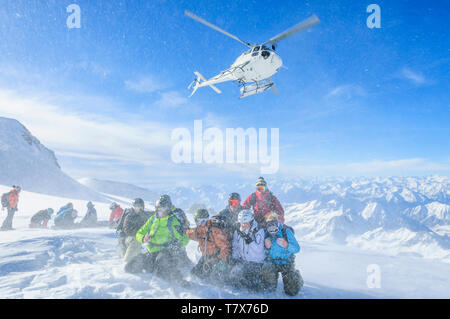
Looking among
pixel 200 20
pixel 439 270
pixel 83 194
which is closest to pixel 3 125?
pixel 83 194

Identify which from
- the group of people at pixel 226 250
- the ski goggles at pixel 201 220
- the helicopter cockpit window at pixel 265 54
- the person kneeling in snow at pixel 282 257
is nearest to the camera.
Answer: the person kneeling in snow at pixel 282 257

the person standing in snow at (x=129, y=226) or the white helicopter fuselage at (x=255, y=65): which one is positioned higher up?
the white helicopter fuselage at (x=255, y=65)

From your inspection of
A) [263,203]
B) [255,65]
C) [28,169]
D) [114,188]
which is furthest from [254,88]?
[114,188]

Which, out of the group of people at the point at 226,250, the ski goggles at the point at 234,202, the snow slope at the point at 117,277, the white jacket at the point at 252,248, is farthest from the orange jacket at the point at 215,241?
the ski goggles at the point at 234,202

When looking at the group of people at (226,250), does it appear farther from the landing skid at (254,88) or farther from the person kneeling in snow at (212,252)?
the landing skid at (254,88)

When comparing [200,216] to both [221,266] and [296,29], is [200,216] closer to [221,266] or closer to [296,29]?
[221,266]
